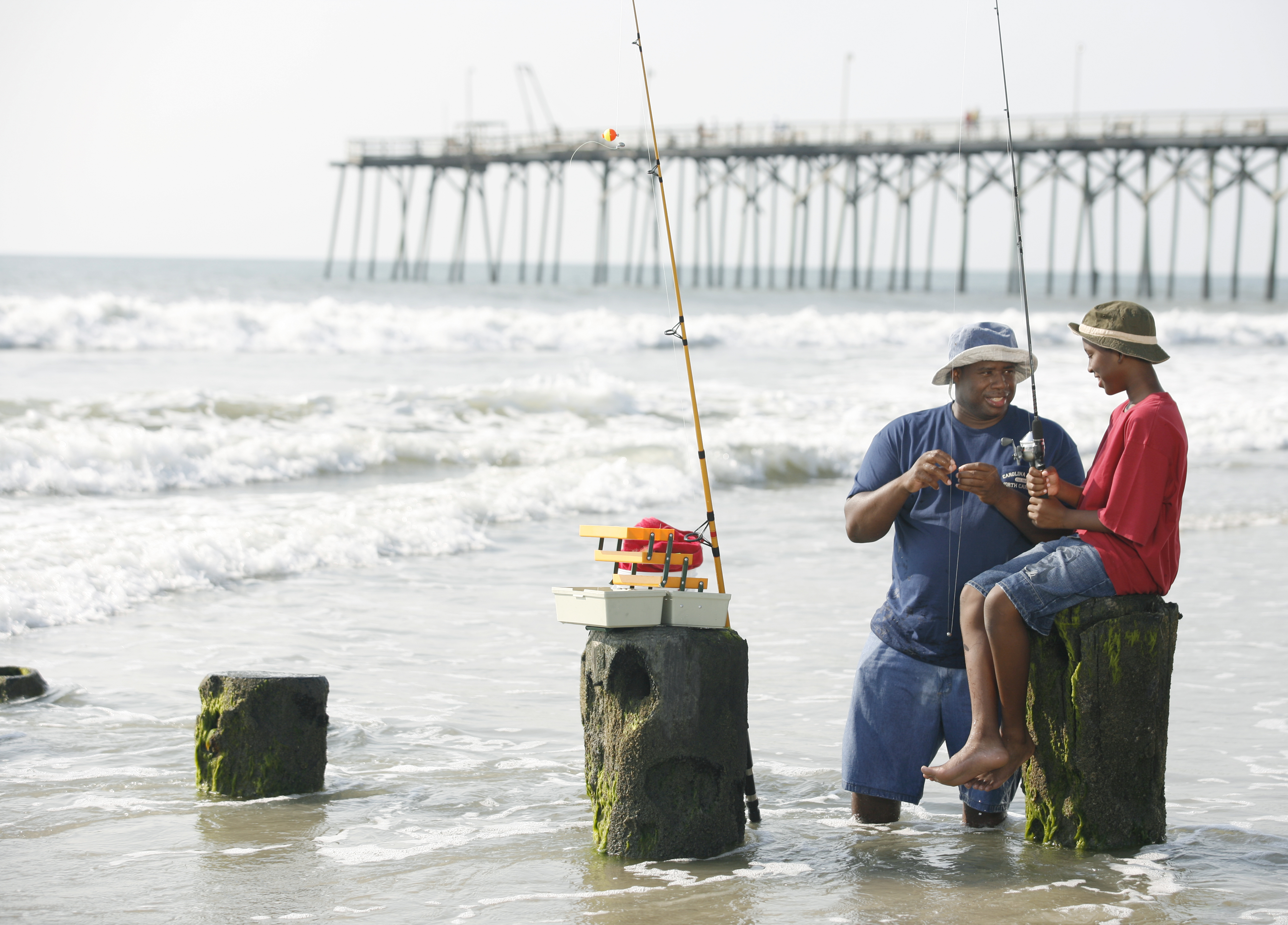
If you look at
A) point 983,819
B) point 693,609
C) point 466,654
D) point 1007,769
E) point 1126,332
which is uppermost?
point 1126,332

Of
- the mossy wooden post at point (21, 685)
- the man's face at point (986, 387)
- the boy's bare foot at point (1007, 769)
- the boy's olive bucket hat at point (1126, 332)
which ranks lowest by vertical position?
the mossy wooden post at point (21, 685)

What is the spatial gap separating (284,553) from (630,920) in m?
5.59

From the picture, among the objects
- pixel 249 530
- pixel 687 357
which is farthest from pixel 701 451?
pixel 249 530

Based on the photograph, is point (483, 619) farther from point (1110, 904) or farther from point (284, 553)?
point (1110, 904)

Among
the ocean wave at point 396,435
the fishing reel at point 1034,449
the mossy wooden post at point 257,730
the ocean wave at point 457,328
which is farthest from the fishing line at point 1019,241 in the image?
the ocean wave at point 457,328

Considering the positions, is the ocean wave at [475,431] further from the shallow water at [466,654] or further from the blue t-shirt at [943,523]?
the blue t-shirt at [943,523]

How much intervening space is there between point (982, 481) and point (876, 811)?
1.17 m

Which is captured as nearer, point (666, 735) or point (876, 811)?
point (666, 735)

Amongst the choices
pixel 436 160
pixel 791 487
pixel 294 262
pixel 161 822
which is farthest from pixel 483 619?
pixel 294 262

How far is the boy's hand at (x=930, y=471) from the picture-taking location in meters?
3.51

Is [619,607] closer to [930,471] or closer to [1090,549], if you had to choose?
[930,471]

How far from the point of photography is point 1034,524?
3.60 m

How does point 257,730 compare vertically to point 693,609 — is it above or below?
below

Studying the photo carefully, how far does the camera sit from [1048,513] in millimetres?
3490
